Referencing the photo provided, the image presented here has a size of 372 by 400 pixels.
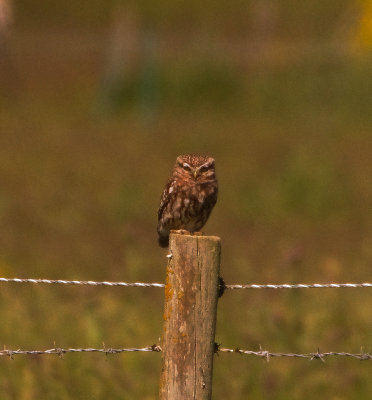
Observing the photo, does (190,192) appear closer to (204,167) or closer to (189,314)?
(204,167)

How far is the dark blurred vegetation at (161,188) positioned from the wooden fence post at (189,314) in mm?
1154

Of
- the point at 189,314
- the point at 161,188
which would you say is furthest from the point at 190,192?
the point at 161,188

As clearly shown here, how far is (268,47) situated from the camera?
3341cm

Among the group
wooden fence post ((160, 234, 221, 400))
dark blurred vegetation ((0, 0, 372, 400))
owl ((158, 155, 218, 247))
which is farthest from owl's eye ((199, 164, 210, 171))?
wooden fence post ((160, 234, 221, 400))

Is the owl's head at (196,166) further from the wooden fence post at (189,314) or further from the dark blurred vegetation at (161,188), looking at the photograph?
the wooden fence post at (189,314)

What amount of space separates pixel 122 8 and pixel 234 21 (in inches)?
146

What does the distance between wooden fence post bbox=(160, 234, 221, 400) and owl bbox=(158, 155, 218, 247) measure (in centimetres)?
283

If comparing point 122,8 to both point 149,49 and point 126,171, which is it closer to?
point 149,49

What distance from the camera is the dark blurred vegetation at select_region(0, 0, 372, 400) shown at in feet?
26.8

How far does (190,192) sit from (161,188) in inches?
356

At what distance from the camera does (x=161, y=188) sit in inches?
686

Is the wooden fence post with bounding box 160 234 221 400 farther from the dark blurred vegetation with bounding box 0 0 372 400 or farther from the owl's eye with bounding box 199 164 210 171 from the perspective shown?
the owl's eye with bounding box 199 164 210 171

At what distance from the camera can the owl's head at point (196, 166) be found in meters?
8.28

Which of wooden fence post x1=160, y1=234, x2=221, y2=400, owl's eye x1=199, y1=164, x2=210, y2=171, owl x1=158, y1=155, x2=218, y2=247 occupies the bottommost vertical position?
wooden fence post x1=160, y1=234, x2=221, y2=400
